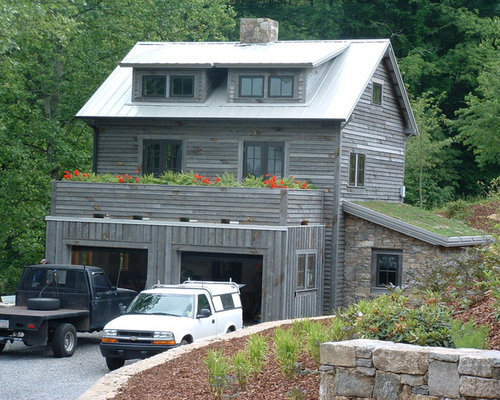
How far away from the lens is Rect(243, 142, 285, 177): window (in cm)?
2886

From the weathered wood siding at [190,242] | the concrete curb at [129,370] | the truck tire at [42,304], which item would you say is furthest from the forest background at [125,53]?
the concrete curb at [129,370]

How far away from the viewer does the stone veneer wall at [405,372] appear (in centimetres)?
908

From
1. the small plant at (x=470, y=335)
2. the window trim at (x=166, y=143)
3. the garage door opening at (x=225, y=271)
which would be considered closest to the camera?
the small plant at (x=470, y=335)

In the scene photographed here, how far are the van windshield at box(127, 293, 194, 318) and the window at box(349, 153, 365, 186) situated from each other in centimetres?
1114

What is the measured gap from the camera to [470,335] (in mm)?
10445

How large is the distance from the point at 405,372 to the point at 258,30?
77.5ft

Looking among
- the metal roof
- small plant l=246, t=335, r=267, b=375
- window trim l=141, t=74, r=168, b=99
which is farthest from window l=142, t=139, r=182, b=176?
small plant l=246, t=335, r=267, b=375

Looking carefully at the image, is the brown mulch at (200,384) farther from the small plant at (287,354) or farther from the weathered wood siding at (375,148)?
the weathered wood siding at (375,148)

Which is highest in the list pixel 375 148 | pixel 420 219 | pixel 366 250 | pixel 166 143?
pixel 375 148

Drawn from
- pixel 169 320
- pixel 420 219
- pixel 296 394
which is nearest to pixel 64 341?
pixel 169 320

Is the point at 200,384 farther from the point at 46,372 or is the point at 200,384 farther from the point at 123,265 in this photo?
the point at 123,265

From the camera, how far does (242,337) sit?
16.4m

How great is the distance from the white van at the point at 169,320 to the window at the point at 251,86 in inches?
363

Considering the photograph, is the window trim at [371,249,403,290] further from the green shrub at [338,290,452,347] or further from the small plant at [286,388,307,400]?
the small plant at [286,388,307,400]
